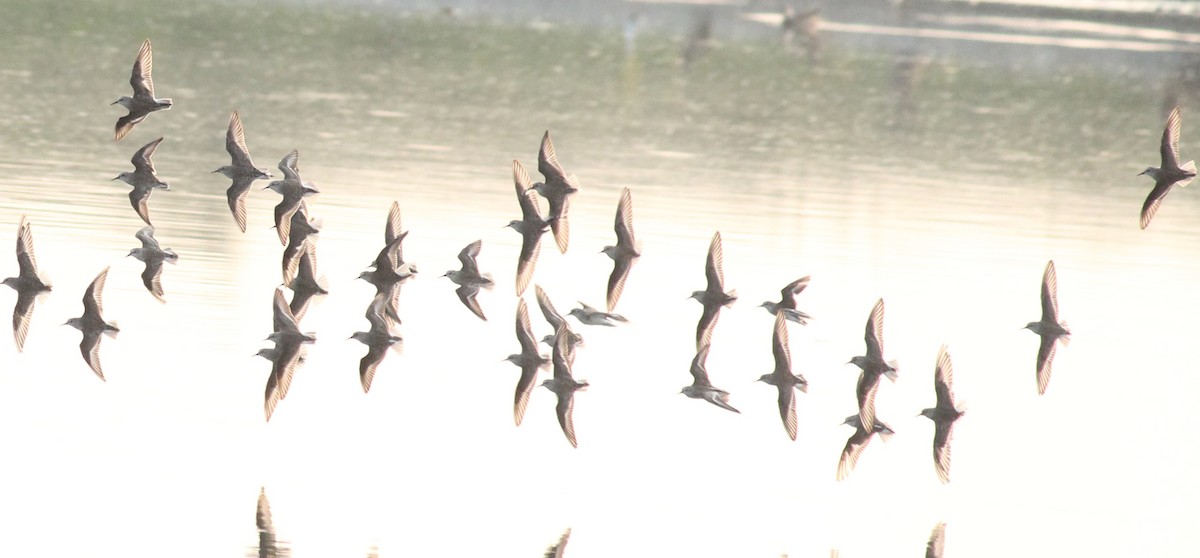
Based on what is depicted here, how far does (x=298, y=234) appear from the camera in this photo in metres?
16.0

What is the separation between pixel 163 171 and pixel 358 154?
2.97 metres

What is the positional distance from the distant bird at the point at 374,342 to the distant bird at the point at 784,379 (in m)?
2.74

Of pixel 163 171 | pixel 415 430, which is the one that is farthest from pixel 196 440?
pixel 163 171

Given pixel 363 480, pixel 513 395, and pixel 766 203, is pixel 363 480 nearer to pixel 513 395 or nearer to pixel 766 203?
pixel 513 395

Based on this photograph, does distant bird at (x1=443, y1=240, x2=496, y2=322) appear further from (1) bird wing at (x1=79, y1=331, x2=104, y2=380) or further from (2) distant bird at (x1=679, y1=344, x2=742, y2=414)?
(1) bird wing at (x1=79, y1=331, x2=104, y2=380)

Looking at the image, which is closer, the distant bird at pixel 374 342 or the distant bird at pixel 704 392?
the distant bird at pixel 704 392

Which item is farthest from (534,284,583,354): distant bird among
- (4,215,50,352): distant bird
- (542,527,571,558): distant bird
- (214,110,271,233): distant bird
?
(4,215,50,352): distant bird

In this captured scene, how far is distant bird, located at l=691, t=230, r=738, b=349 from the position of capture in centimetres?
1518

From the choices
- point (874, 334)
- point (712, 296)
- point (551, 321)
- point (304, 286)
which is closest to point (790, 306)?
point (712, 296)

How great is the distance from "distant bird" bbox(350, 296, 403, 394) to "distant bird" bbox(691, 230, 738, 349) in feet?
7.55

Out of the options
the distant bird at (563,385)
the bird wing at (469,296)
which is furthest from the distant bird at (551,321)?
the bird wing at (469,296)

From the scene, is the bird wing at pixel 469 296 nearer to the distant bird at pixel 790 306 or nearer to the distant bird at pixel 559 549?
the distant bird at pixel 790 306

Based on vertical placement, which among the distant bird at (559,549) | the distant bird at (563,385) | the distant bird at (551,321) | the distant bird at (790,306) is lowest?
the distant bird at (559,549)

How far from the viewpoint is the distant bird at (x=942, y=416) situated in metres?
13.6
